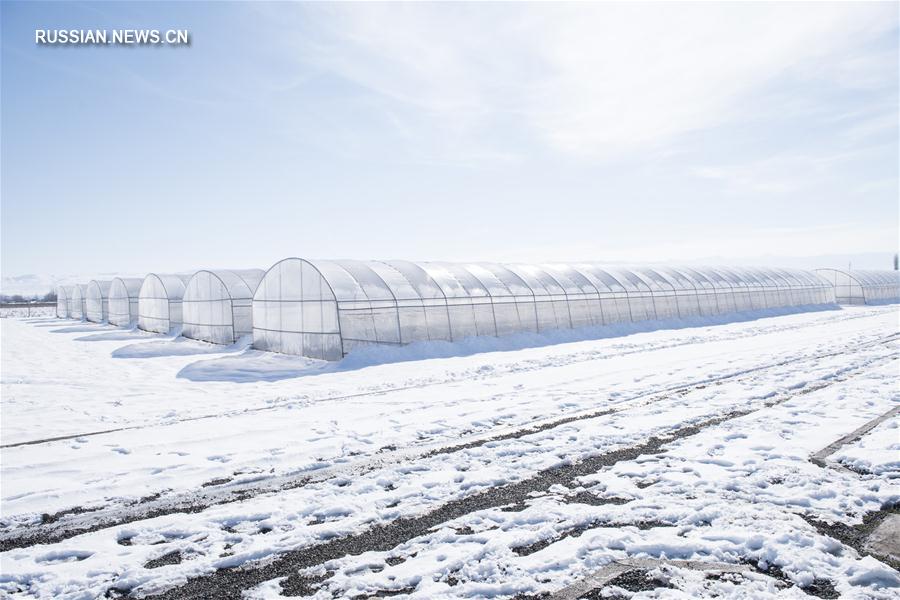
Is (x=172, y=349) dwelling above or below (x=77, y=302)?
Result: below

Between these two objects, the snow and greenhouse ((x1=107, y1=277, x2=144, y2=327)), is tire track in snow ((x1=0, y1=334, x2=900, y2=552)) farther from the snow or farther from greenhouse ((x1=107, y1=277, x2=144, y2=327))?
greenhouse ((x1=107, y1=277, x2=144, y2=327))

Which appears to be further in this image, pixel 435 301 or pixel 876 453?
pixel 435 301

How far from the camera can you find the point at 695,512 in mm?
6742

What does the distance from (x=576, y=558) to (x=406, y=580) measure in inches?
69.5

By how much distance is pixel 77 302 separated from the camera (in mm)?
63125

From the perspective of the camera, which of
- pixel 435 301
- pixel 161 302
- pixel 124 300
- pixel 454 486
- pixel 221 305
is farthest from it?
pixel 124 300

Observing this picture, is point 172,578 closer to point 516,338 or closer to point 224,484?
point 224,484

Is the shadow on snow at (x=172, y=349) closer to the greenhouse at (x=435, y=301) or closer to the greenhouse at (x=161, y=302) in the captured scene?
the greenhouse at (x=435, y=301)

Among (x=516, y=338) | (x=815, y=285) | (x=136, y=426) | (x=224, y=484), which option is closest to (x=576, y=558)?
(x=224, y=484)

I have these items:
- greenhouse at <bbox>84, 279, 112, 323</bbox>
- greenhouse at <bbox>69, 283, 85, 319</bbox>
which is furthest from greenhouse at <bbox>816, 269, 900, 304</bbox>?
greenhouse at <bbox>69, 283, 85, 319</bbox>

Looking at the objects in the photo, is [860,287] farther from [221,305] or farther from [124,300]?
[124,300]

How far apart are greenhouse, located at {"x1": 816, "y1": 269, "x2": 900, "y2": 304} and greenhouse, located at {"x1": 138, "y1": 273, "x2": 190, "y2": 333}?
196 feet

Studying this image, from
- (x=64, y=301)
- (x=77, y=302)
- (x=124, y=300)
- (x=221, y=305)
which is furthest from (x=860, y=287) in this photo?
(x=64, y=301)

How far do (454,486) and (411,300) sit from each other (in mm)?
16237
